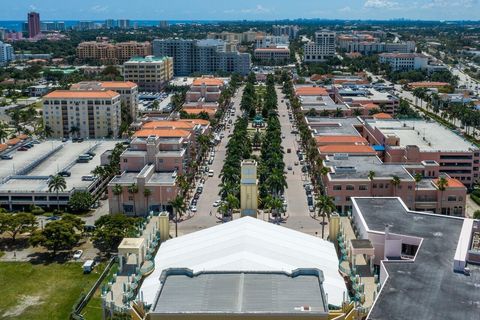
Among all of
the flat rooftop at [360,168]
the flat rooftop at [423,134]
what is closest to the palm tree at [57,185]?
the flat rooftop at [360,168]

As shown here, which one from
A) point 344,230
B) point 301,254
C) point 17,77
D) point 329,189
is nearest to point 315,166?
point 329,189

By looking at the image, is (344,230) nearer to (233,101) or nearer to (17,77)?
(233,101)

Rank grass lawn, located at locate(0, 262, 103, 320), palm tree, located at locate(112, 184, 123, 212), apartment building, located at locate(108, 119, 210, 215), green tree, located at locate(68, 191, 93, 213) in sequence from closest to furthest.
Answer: grass lawn, located at locate(0, 262, 103, 320) → palm tree, located at locate(112, 184, 123, 212) → apartment building, located at locate(108, 119, 210, 215) → green tree, located at locate(68, 191, 93, 213)

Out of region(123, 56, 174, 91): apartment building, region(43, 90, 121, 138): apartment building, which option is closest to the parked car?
region(43, 90, 121, 138): apartment building

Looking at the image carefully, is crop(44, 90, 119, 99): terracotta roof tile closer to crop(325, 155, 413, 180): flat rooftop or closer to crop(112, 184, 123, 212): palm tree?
crop(112, 184, 123, 212): palm tree

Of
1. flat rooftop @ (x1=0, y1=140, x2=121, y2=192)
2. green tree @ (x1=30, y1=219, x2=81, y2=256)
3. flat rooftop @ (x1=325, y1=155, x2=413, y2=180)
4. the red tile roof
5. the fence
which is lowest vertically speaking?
the fence
